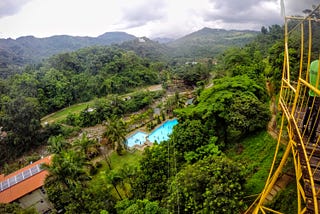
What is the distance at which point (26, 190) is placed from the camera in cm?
1433

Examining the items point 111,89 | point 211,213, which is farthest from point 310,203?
point 111,89

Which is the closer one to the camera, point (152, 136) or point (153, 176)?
point (153, 176)

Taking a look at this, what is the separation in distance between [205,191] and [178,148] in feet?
13.9

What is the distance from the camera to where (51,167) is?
41.4ft

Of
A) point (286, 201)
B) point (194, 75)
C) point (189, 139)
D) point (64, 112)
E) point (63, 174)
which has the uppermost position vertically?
point (194, 75)

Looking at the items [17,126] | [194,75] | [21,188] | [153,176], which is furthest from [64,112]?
[153,176]

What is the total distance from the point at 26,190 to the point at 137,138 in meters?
12.1

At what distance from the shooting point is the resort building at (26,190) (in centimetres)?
1403

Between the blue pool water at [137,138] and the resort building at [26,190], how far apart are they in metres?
9.75

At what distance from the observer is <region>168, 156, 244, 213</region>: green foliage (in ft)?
26.1

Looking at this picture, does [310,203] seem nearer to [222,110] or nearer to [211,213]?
[211,213]

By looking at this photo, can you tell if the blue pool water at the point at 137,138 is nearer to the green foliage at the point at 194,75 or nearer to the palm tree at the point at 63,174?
the palm tree at the point at 63,174

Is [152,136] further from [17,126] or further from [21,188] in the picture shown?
[17,126]

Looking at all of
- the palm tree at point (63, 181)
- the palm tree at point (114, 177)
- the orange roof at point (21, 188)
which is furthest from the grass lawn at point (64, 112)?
the palm tree at point (114, 177)
